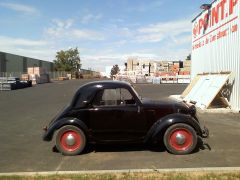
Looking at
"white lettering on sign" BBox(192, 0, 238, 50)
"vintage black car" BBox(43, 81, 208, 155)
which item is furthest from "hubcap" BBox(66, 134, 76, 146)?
"white lettering on sign" BBox(192, 0, 238, 50)

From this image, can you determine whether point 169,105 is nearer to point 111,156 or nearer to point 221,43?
point 111,156

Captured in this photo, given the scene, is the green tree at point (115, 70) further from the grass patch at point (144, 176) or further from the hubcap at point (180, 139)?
the grass patch at point (144, 176)

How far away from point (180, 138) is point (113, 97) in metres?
1.74

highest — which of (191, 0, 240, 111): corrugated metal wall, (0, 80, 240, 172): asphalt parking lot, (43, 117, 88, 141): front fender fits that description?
(191, 0, 240, 111): corrugated metal wall

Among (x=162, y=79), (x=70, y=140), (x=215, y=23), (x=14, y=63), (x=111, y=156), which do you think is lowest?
(x=111, y=156)

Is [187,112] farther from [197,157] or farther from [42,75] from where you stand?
[42,75]

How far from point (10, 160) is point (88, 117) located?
188 cm

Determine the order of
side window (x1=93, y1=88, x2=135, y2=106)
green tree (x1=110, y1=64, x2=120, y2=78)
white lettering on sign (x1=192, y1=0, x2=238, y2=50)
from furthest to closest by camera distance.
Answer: green tree (x1=110, y1=64, x2=120, y2=78) → white lettering on sign (x1=192, y1=0, x2=238, y2=50) → side window (x1=93, y1=88, x2=135, y2=106)

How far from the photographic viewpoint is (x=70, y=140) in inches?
307

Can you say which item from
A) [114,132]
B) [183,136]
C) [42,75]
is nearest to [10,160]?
[114,132]

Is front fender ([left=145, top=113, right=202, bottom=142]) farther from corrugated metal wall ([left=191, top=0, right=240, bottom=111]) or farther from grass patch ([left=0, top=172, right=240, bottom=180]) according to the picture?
corrugated metal wall ([left=191, top=0, right=240, bottom=111])

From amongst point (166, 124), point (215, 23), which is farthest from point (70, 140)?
point (215, 23)

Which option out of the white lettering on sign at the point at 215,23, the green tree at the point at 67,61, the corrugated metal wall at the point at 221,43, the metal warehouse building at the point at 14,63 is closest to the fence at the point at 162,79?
the metal warehouse building at the point at 14,63

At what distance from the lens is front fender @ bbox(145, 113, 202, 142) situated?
7621mm
